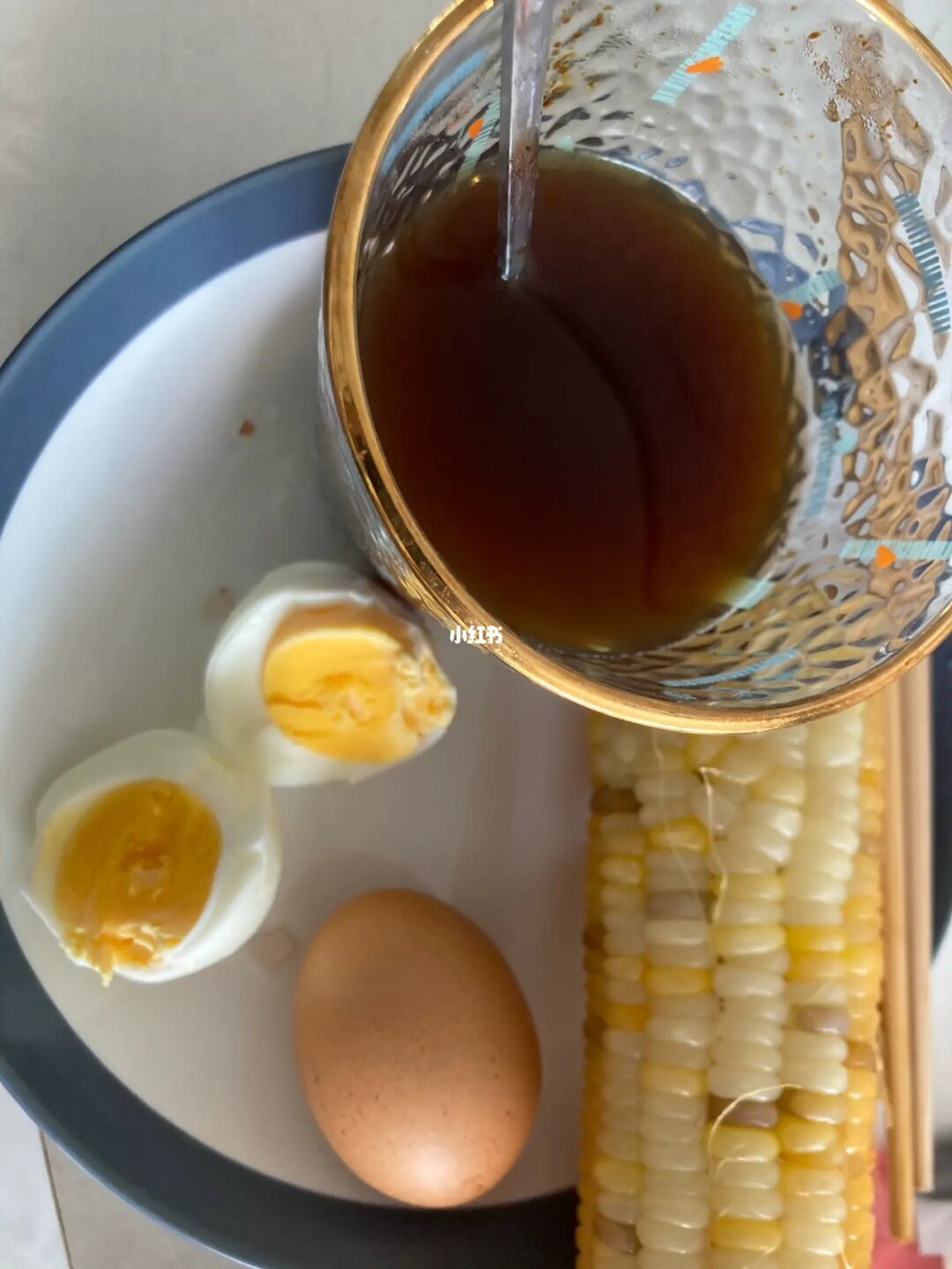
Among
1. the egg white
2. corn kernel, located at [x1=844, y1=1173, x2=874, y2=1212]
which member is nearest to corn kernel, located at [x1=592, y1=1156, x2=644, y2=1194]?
corn kernel, located at [x1=844, y1=1173, x2=874, y2=1212]

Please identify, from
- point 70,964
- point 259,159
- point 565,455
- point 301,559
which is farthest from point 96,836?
point 259,159

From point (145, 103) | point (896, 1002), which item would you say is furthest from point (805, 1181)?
point (145, 103)

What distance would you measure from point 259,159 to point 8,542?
0.98 ft

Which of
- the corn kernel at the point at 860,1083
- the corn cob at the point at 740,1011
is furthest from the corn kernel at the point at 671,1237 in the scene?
the corn kernel at the point at 860,1083

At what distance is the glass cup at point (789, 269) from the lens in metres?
0.42

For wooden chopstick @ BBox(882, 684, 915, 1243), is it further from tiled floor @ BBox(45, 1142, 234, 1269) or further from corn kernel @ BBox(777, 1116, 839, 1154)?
tiled floor @ BBox(45, 1142, 234, 1269)

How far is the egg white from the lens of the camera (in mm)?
560

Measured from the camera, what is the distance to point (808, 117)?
0.51m

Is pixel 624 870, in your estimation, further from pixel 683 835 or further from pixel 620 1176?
pixel 620 1176

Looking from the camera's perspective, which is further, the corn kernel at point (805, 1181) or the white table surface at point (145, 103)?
the white table surface at point (145, 103)

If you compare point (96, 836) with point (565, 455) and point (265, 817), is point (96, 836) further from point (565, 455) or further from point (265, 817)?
point (565, 455)

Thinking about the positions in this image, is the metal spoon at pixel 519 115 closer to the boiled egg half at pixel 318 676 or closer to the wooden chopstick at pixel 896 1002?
the boiled egg half at pixel 318 676

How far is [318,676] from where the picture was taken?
0.58 m

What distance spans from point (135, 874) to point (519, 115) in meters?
0.42
